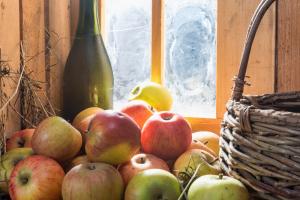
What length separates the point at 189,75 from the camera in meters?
1.26

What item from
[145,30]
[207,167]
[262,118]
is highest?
[145,30]

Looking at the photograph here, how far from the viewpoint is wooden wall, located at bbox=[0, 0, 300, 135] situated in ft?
3.54

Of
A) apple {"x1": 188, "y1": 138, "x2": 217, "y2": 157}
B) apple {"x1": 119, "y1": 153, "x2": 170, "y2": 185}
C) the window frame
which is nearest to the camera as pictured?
apple {"x1": 119, "y1": 153, "x2": 170, "y2": 185}

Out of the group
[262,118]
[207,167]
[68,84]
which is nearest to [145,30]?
[68,84]

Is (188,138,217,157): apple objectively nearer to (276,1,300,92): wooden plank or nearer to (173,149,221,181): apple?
(173,149,221,181): apple

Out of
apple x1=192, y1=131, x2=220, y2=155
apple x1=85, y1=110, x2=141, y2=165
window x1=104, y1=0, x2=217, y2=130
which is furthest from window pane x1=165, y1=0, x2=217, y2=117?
apple x1=85, y1=110, x2=141, y2=165

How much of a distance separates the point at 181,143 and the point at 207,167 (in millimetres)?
111

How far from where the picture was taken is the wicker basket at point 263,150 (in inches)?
25.7

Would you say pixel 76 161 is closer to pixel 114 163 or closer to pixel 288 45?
pixel 114 163

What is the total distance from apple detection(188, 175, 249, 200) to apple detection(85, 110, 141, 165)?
0.61 ft

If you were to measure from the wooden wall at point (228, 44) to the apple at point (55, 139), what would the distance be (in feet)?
0.61

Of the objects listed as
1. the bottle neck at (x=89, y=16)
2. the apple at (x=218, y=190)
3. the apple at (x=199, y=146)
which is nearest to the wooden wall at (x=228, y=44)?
the bottle neck at (x=89, y=16)

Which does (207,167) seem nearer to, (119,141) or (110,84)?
(119,141)

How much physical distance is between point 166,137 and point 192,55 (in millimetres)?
367
